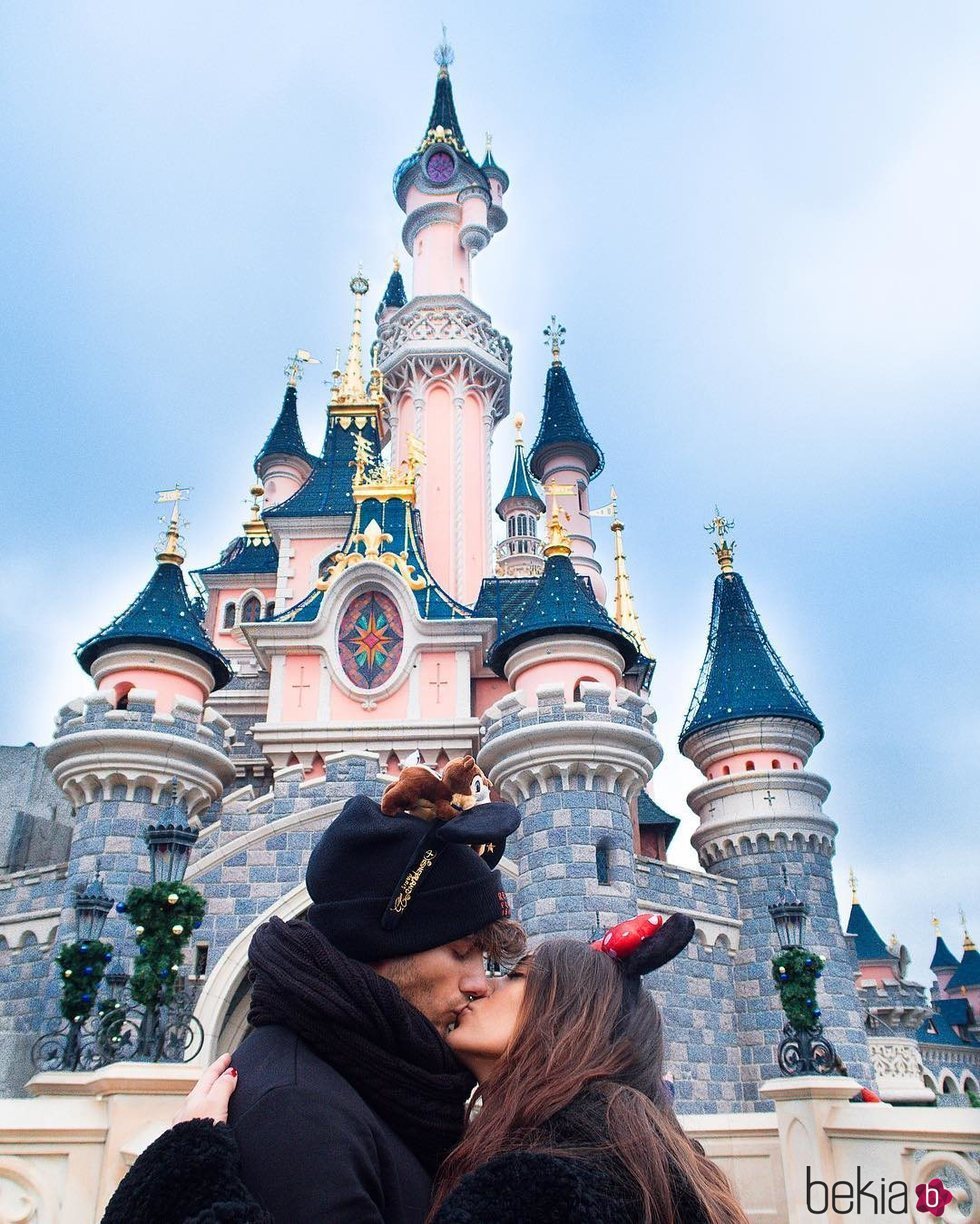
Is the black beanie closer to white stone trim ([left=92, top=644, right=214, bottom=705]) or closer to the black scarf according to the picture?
the black scarf

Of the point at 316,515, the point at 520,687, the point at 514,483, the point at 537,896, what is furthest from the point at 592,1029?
the point at 514,483

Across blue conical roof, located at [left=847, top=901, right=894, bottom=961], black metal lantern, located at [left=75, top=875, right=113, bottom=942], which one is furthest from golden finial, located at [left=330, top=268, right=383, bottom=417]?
blue conical roof, located at [left=847, top=901, right=894, bottom=961]

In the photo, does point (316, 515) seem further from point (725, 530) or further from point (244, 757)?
point (725, 530)

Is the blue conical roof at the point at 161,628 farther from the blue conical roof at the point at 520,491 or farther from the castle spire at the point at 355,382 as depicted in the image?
the blue conical roof at the point at 520,491

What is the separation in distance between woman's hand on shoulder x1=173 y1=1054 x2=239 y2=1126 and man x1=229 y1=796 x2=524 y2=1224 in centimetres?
2

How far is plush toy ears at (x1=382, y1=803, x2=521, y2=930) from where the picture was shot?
5.84 ft

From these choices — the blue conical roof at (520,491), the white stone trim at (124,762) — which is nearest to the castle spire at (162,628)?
the white stone trim at (124,762)

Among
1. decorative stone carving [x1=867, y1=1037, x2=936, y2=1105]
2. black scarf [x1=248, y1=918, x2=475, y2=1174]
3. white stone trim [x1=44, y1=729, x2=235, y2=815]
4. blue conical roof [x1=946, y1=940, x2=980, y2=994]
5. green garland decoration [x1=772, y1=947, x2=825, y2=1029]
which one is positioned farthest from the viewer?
blue conical roof [x1=946, y1=940, x2=980, y2=994]

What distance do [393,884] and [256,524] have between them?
27.1m

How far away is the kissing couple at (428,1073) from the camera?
1.39m

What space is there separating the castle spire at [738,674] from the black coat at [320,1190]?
15.9 meters

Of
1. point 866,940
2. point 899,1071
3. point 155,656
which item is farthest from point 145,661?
point 866,940

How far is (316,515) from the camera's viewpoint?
71.0 ft

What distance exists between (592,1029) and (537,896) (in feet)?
34.7
